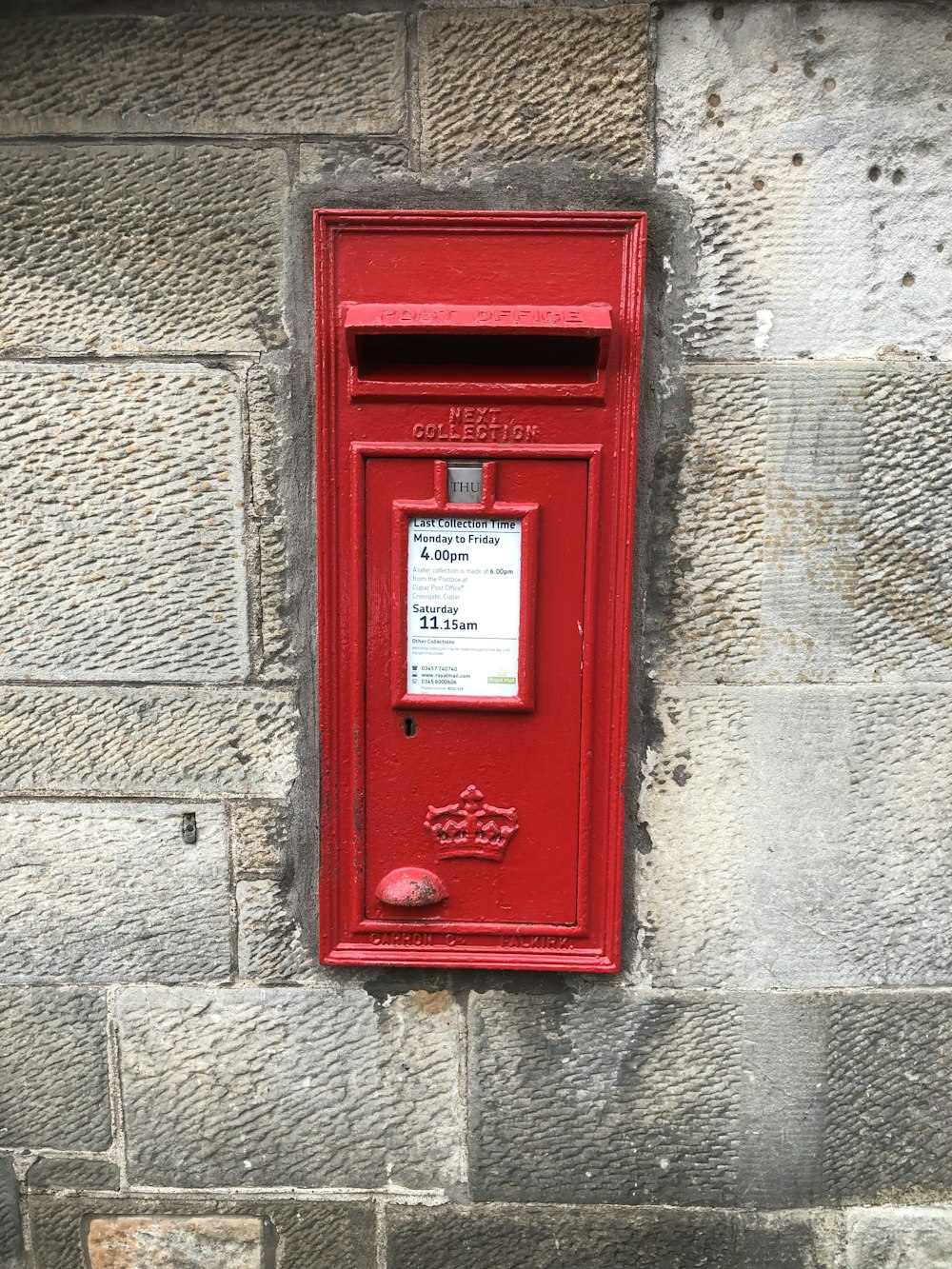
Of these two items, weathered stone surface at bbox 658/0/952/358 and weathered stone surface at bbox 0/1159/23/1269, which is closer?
weathered stone surface at bbox 658/0/952/358

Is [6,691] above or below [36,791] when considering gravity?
above

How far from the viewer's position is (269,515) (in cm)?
174

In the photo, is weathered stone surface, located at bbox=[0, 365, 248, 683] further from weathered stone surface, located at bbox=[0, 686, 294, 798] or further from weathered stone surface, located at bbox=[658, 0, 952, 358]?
weathered stone surface, located at bbox=[658, 0, 952, 358]

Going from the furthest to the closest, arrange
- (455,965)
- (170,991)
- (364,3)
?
(170,991), (455,965), (364,3)

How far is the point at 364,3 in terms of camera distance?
1.62 meters

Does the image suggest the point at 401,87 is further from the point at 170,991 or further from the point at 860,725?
the point at 170,991

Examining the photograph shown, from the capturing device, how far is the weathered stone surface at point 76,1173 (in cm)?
189

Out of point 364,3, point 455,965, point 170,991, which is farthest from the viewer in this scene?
point 170,991

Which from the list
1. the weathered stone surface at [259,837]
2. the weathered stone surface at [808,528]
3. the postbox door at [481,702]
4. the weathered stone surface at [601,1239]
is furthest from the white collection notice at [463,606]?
the weathered stone surface at [601,1239]

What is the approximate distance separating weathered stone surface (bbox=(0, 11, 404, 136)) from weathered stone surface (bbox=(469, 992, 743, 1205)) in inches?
72.1

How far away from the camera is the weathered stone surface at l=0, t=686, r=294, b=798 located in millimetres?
1786

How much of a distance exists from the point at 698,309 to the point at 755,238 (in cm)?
17

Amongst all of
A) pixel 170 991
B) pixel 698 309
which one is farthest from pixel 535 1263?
pixel 698 309

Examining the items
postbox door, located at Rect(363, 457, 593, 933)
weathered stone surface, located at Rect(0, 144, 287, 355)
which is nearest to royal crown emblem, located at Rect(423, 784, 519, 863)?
postbox door, located at Rect(363, 457, 593, 933)
